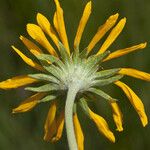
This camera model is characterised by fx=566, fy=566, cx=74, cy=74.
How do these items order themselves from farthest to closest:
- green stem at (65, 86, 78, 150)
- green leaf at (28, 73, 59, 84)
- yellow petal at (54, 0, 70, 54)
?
yellow petal at (54, 0, 70, 54)
green leaf at (28, 73, 59, 84)
green stem at (65, 86, 78, 150)

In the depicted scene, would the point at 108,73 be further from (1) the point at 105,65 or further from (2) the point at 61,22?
(1) the point at 105,65

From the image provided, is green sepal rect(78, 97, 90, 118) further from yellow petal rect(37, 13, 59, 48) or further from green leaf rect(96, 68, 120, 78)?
yellow petal rect(37, 13, 59, 48)

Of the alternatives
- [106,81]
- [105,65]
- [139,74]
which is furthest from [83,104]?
[105,65]

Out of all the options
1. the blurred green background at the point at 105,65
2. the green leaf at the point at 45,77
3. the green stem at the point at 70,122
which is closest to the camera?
the green stem at the point at 70,122

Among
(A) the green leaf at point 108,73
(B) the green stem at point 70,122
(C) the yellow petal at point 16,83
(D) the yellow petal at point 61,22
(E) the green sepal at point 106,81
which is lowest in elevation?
(B) the green stem at point 70,122

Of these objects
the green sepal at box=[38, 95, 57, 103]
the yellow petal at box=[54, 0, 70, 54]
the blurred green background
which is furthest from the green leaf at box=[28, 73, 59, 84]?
the blurred green background

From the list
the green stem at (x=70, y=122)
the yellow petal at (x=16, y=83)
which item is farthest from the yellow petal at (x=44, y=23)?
the green stem at (x=70, y=122)

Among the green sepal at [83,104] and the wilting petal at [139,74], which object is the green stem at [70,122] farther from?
the wilting petal at [139,74]

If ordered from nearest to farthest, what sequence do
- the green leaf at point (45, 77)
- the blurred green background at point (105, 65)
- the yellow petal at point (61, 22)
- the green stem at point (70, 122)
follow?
1. the green stem at point (70, 122)
2. the green leaf at point (45, 77)
3. the yellow petal at point (61, 22)
4. the blurred green background at point (105, 65)

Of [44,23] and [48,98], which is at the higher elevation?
[44,23]

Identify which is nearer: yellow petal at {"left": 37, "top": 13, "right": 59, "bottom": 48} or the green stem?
the green stem
